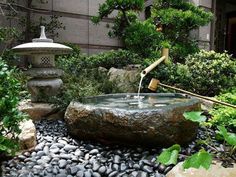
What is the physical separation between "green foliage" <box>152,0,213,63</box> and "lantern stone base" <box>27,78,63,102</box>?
343 cm

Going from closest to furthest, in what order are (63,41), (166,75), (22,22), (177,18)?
(166,75) → (177,18) → (22,22) → (63,41)

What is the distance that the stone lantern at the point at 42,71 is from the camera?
5.18m

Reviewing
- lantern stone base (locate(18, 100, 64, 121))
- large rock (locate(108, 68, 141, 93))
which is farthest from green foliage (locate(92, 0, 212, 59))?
lantern stone base (locate(18, 100, 64, 121))

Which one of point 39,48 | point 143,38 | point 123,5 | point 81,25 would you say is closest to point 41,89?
point 39,48

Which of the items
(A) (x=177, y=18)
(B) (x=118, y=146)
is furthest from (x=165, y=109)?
(A) (x=177, y=18)

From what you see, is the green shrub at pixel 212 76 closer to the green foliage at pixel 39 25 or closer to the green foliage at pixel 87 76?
the green foliage at pixel 87 76

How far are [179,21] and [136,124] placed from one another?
15.2 feet

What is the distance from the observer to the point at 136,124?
3.49 metres

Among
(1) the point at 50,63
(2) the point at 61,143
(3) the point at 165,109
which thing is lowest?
(2) the point at 61,143

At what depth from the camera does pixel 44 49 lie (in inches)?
203

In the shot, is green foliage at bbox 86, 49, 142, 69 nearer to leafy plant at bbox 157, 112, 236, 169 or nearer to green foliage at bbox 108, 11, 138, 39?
green foliage at bbox 108, 11, 138, 39

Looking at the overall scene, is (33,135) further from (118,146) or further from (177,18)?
(177,18)

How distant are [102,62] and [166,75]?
2245 mm

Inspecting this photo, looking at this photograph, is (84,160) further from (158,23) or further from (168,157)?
(158,23)
